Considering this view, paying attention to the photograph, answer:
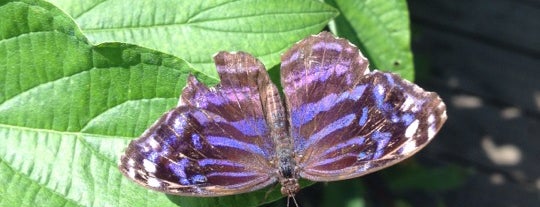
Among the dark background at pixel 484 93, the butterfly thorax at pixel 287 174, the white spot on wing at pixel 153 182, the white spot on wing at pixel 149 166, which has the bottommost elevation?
the dark background at pixel 484 93

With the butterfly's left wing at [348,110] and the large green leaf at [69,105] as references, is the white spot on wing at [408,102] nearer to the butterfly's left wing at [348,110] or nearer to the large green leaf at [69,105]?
the butterfly's left wing at [348,110]

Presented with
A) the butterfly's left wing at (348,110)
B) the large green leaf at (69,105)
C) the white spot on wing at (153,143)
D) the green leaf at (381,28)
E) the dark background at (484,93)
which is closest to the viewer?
the large green leaf at (69,105)

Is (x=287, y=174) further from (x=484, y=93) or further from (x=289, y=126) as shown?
(x=484, y=93)

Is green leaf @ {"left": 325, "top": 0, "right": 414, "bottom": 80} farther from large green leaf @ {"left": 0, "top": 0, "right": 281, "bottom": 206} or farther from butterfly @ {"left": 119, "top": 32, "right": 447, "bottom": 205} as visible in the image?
large green leaf @ {"left": 0, "top": 0, "right": 281, "bottom": 206}

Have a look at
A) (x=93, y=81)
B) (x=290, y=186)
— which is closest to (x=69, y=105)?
(x=93, y=81)

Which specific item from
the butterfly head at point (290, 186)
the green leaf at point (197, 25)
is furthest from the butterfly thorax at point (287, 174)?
the green leaf at point (197, 25)

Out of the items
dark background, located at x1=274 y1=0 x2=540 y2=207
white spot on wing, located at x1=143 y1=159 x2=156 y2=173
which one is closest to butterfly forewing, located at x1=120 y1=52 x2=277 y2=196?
white spot on wing, located at x1=143 y1=159 x2=156 y2=173
